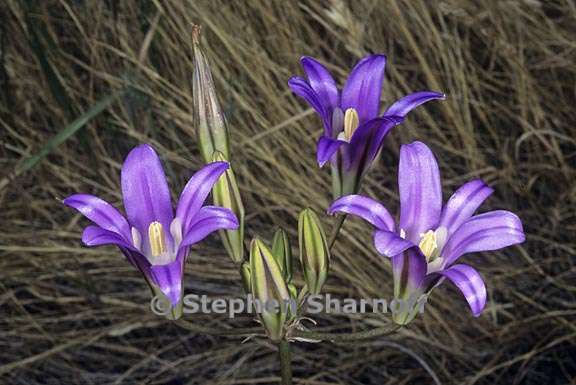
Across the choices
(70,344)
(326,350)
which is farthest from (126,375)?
(326,350)

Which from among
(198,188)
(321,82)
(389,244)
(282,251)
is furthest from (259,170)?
(389,244)

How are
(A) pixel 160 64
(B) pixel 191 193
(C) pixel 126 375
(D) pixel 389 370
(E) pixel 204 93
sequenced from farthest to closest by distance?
(A) pixel 160 64, (D) pixel 389 370, (C) pixel 126 375, (E) pixel 204 93, (B) pixel 191 193

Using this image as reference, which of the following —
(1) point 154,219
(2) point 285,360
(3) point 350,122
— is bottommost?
(2) point 285,360

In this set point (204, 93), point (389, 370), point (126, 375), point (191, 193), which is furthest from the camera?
point (389, 370)

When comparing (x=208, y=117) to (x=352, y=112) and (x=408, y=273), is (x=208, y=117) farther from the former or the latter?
(x=408, y=273)

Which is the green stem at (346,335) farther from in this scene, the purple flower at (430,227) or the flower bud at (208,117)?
the flower bud at (208,117)

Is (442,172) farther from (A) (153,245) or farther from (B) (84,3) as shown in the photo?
(A) (153,245)
